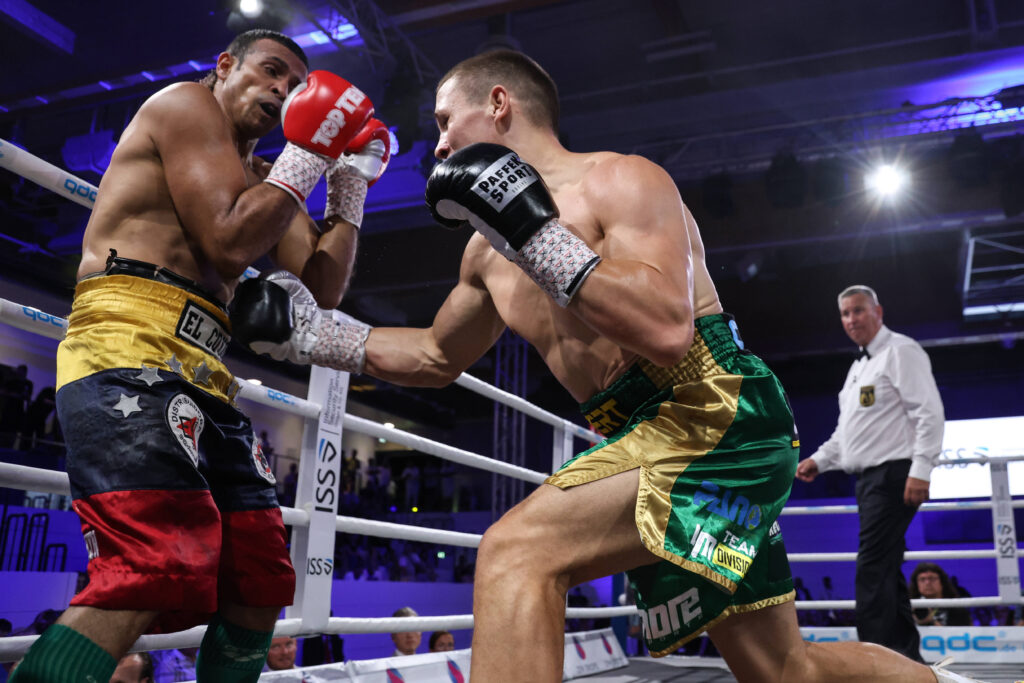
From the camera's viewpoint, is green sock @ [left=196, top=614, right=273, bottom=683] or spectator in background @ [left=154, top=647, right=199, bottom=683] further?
spectator in background @ [left=154, top=647, right=199, bottom=683]

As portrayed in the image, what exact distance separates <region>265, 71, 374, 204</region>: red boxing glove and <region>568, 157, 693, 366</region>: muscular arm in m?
0.54

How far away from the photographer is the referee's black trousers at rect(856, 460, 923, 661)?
321 centimetres

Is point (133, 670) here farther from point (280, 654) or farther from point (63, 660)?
point (63, 660)

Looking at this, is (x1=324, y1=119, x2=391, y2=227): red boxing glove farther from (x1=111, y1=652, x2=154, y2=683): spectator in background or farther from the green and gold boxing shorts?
(x1=111, y1=652, x2=154, y2=683): spectator in background

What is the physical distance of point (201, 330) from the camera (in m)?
1.48

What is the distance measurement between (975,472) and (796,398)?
9.67 ft

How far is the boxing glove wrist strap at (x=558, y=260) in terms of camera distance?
120cm

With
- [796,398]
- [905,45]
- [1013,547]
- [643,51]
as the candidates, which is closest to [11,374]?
[643,51]

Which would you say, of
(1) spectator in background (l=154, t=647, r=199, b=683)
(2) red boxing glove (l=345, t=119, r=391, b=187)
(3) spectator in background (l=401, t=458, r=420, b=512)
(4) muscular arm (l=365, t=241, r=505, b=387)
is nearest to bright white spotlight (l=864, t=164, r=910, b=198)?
(1) spectator in background (l=154, t=647, r=199, b=683)

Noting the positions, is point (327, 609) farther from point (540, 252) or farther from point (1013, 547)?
point (1013, 547)

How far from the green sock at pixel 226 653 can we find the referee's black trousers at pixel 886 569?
8.27 feet

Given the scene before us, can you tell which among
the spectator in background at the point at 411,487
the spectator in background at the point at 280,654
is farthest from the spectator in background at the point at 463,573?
the spectator in background at the point at 280,654

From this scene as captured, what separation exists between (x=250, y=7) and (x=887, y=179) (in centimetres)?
614

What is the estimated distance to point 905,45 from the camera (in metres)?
7.71
